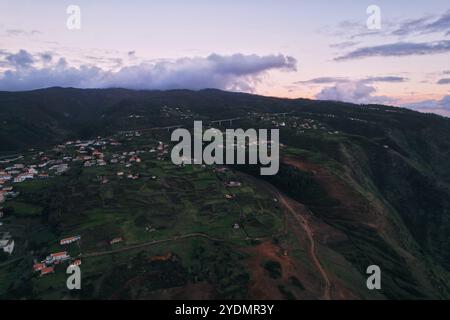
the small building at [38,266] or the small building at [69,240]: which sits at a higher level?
the small building at [69,240]

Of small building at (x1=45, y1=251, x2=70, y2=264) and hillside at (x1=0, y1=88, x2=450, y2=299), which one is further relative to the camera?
small building at (x1=45, y1=251, x2=70, y2=264)

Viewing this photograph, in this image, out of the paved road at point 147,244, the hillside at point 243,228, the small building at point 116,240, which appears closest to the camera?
the hillside at point 243,228

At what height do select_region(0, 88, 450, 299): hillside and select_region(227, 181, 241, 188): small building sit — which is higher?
select_region(227, 181, 241, 188): small building

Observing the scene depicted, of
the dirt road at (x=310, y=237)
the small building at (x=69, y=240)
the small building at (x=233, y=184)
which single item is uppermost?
the small building at (x=233, y=184)

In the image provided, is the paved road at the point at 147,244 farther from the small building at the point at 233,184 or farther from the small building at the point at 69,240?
the small building at the point at 233,184

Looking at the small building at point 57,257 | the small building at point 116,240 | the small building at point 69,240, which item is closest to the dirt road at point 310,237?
the small building at point 116,240

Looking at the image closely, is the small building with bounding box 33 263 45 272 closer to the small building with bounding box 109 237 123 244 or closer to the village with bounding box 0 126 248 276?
the village with bounding box 0 126 248 276

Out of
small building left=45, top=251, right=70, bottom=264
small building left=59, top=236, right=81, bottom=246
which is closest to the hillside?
small building left=59, top=236, right=81, bottom=246

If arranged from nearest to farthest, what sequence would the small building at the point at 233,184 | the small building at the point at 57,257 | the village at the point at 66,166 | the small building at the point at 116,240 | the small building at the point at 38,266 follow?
the small building at the point at 38,266
the small building at the point at 57,257
the village at the point at 66,166
the small building at the point at 116,240
the small building at the point at 233,184

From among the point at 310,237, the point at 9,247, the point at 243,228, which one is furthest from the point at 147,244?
the point at 310,237

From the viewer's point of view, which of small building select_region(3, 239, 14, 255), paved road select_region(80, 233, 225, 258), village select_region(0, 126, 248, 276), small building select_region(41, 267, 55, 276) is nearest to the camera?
small building select_region(41, 267, 55, 276)

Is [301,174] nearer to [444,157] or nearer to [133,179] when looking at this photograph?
[133,179]

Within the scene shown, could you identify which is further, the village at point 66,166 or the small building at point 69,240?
the small building at point 69,240
